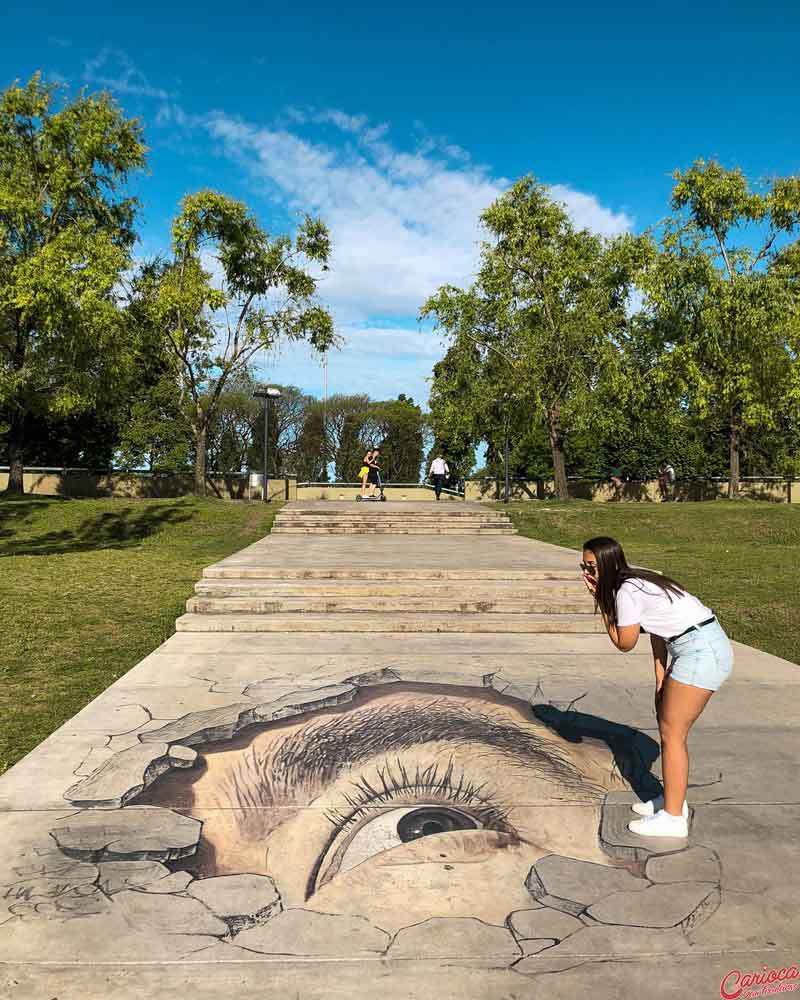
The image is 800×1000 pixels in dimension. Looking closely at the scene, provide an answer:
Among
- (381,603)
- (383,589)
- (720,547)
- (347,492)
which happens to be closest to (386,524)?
(720,547)

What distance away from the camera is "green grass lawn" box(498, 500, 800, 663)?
8203mm

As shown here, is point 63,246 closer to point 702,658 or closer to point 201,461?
point 201,461

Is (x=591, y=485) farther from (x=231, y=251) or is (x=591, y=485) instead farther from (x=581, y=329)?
(x=231, y=251)

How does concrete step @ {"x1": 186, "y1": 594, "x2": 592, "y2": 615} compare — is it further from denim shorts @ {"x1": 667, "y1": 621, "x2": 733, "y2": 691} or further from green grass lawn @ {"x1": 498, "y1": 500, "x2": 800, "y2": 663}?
denim shorts @ {"x1": 667, "y1": 621, "x2": 733, "y2": 691}

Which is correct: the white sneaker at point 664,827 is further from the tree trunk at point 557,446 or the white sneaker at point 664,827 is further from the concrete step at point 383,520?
the tree trunk at point 557,446

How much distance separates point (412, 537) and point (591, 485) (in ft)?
64.2

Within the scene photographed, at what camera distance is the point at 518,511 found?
19.7 meters

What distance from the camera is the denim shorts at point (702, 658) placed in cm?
297

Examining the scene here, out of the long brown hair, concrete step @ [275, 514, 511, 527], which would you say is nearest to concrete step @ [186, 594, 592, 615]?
the long brown hair

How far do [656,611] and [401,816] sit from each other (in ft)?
4.83

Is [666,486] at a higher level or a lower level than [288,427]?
lower

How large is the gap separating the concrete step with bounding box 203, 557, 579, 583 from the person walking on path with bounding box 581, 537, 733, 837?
5794 millimetres

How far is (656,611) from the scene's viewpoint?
3.04 meters

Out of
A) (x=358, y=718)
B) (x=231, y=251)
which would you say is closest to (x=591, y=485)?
(x=231, y=251)
